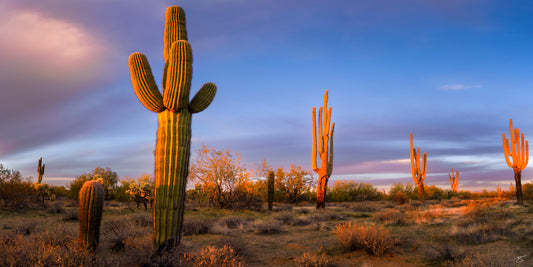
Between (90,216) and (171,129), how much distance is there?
265cm

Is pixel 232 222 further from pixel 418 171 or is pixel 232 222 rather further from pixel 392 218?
pixel 418 171

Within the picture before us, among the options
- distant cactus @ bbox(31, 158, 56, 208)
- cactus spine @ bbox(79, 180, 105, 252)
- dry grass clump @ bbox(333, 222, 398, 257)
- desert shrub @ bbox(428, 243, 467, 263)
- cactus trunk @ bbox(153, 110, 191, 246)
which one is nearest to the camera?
cactus trunk @ bbox(153, 110, 191, 246)

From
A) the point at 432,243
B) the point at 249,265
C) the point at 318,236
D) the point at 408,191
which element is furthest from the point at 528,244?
the point at 408,191

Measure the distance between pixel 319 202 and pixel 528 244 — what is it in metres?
15.3

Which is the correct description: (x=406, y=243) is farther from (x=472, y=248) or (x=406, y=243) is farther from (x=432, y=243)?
(x=472, y=248)

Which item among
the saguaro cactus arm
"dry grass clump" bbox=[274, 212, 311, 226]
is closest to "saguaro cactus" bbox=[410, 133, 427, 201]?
the saguaro cactus arm

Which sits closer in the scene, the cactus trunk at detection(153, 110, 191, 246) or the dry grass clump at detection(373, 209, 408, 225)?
the cactus trunk at detection(153, 110, 191, 246)

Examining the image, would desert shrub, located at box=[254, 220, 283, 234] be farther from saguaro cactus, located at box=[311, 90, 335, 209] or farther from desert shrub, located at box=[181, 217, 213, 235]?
saguaro cactus, located at box=[311, 90, 335, 209]

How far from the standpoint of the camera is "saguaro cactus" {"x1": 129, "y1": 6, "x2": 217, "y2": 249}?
6727mm

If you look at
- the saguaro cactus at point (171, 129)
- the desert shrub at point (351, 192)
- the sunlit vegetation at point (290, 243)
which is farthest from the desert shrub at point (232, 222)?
the desert shrub at point (351, 192)

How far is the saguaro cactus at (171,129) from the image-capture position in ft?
22.1

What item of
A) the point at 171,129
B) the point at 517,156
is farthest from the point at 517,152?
the point at 171,129

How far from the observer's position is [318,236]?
1048 centimetres

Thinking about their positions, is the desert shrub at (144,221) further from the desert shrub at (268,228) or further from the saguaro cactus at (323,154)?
the saguaro cactus at (323,154)
